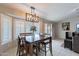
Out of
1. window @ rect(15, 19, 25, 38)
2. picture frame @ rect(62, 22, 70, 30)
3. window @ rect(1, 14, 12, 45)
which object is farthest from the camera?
picture frame @ rect(62, 22, 70, 30)

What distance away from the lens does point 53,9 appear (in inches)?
76.6

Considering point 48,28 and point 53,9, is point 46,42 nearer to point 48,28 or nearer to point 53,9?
point 48,28

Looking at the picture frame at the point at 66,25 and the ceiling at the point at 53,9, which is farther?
the picture frame at the point at 66,25

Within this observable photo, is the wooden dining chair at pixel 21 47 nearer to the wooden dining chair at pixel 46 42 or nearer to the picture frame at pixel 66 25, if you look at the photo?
the wooden dining chair at pixel 46 42

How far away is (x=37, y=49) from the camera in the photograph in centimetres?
196

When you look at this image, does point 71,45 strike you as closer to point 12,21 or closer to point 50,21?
point 50,21

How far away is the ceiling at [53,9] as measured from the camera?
187 centimetres

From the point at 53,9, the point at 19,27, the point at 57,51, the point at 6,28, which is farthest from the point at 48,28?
the point at 6,28

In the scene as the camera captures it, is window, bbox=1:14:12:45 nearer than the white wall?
Yes

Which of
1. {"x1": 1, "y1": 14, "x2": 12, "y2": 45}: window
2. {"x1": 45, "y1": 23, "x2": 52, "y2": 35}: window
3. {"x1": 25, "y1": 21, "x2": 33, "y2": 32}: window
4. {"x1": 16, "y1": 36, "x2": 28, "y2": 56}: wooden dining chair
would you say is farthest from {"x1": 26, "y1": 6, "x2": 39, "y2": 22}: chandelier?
{"x1": 16, "y1": 36, "x2": 28, "y2": 56}: wooden dining chair

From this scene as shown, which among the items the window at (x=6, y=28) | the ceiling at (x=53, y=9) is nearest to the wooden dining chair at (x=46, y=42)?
the ceiling at (x=53, y=9)

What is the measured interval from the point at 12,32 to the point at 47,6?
915mm

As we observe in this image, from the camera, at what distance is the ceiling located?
1.87 metres

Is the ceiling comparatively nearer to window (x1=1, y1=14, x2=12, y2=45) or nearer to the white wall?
the white wall
